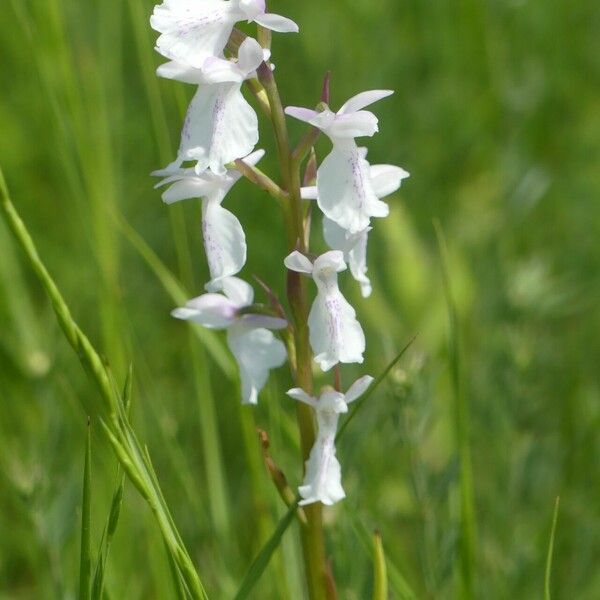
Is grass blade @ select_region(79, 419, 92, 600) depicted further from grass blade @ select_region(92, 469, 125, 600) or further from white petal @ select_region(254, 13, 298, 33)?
white petal @ select_region(254, 13, 298, 33)

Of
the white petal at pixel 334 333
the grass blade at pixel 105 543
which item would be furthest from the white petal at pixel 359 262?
the grass blade at pixel 105 543

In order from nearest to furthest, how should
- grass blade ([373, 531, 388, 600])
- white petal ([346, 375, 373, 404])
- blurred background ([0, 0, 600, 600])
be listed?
grass blade ([373, 531, 388, 600]) → white petal ([346, 375, 373, 404]) → blurred background ([0, 0, 600, 600])

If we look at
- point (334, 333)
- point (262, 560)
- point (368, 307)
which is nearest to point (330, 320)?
point (334, 333)

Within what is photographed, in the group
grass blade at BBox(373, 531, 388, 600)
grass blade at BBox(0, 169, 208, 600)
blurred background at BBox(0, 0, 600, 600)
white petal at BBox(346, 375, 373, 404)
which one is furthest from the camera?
blurred background at BBox(0, 0, 600, 600)

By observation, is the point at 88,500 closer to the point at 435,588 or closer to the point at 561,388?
the point at 435,588

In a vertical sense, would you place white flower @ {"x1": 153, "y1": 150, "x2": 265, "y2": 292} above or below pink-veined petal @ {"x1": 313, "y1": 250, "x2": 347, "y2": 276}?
above

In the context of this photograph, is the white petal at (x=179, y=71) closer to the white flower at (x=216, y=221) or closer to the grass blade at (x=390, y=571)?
the white flower at (x=216, y=221)

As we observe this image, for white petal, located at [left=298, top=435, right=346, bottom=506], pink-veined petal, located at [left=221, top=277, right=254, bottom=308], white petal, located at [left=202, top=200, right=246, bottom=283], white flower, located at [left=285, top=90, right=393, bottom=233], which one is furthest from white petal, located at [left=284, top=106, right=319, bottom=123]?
white petal, located at [left=298, top=435, right=346, bottom=506]

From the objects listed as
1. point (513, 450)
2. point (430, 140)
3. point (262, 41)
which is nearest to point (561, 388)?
point (513, 450)
